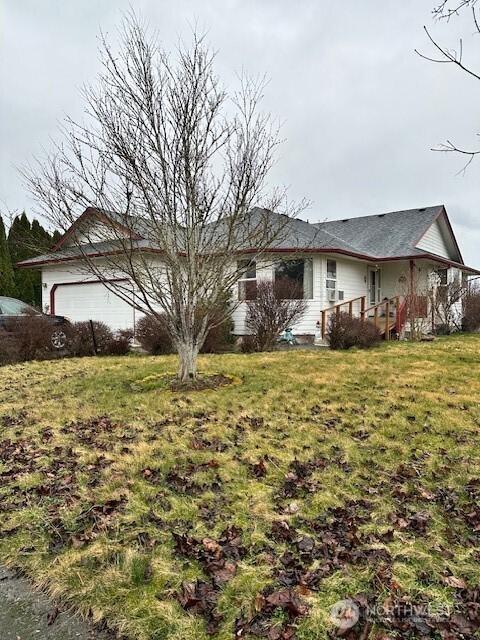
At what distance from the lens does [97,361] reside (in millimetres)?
10586

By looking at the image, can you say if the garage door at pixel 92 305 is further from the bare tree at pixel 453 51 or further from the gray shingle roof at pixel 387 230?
the bare tree at pixel 453 51

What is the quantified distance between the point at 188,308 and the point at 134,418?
2.05 metres

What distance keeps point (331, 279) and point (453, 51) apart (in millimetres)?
11868

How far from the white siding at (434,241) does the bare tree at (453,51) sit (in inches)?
582

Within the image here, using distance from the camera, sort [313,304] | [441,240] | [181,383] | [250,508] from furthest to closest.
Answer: [441,240] < [313,304] < [181,383] < [250,508]

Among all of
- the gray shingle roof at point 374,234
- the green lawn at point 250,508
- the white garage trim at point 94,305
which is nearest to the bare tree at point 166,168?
the green lawn at point 250,508

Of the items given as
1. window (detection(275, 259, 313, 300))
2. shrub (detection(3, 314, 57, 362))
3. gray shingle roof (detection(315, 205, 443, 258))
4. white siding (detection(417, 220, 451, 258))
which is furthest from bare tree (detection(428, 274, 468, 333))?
shrub (detection(3, 314, 57, 362))

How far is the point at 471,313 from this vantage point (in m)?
17.2

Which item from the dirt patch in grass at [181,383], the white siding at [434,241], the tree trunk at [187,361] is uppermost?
the white siding at [434,241]

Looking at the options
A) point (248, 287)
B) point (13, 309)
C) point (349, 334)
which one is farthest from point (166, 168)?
point (13, 309)

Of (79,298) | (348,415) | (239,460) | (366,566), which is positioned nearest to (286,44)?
(348,415)

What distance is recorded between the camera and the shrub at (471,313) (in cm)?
1719

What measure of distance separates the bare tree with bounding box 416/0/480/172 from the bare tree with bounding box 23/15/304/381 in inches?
131

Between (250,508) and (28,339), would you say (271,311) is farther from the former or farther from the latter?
(250,508)
